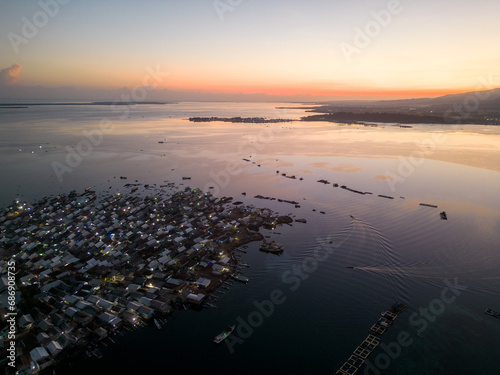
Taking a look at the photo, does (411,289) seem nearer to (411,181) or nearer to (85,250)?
(85,250)

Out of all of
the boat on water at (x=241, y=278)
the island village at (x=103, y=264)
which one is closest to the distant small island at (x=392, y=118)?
the island village at (x=103, y=264)

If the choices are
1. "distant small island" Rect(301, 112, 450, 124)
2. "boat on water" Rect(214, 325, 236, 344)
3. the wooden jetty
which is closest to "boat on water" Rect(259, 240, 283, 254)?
"boat on water" Rect(214, 325, 236, 344)

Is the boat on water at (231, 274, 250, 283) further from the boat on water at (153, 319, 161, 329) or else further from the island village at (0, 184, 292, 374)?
the boat on water at (153, 319, 161, 329)

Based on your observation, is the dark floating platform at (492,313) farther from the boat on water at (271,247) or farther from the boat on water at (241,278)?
the boat on water at (241,278)

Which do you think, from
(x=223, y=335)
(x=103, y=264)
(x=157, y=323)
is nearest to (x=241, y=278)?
(x=223, y=335)

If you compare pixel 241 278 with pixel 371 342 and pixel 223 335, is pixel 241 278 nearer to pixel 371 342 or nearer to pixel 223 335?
pixel 223 335

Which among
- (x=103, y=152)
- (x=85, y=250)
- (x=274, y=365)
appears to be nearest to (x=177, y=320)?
(x=274, y=365)
